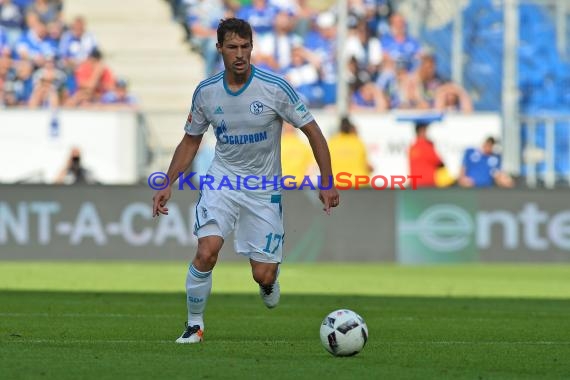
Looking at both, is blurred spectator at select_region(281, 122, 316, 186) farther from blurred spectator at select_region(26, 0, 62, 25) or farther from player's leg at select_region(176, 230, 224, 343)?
player's leg at select_region(176, 230, 224, 343)

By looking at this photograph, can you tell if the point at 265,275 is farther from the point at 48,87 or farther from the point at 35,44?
the point at 35,44

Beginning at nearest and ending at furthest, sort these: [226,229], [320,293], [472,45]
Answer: [226,229], [320,293], [472,45]

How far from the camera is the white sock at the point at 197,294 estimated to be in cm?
952

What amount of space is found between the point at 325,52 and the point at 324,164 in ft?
57.2

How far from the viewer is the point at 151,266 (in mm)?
20859

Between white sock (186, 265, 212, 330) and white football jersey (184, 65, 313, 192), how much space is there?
0.68m

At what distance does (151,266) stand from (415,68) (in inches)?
314

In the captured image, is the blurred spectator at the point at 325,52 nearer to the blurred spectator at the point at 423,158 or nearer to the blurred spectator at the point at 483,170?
the blurred spectator at the point at 483,170

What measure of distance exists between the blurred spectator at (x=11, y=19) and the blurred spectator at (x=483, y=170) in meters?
9.04

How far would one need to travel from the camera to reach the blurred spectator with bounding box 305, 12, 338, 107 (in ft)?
86.4

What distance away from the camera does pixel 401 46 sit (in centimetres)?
2667

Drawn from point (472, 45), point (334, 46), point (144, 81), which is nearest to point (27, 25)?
point (144, 81)

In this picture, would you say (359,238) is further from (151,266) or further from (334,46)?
(334,46)

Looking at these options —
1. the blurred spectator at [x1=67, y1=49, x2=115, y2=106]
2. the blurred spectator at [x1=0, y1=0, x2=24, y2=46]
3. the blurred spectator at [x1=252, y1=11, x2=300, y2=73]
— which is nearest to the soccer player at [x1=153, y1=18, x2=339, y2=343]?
the blurred spectator at [x1=67, y1=49, x2=115, y2=106]
